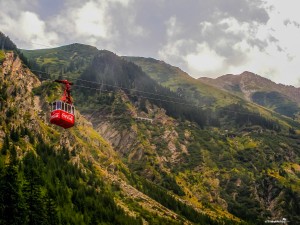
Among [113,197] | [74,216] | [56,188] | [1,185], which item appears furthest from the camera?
[113,197]

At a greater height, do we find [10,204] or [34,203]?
[10,204]

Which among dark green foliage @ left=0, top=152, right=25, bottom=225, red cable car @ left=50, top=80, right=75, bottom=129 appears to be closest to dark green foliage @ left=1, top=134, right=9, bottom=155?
dark green foliage @ left=0, top=152, right=25, bottom=225

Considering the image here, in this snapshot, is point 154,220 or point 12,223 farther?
point 154,220

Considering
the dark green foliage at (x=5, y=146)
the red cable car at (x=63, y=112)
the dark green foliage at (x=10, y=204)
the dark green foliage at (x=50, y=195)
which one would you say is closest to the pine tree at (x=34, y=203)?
the dark green foliage at (x=50, y=195)

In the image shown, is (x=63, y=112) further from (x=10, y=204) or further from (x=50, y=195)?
(x=50, y=195)

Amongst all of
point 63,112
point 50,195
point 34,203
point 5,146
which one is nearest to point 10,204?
point 34,203

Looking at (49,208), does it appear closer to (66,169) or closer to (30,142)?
(66,169)

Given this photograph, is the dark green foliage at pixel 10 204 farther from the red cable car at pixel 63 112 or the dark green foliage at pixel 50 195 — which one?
the red cable car at pixel 63 112

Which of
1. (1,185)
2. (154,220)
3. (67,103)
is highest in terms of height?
(67,103)

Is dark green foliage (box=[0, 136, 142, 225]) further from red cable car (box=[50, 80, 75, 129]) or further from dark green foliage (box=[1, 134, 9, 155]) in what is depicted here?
red cable car (box=[50, 80, 75, 129])

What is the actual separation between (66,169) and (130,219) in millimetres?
39772

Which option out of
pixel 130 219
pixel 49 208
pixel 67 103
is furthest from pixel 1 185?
pixel 130 219

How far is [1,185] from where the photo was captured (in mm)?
115000

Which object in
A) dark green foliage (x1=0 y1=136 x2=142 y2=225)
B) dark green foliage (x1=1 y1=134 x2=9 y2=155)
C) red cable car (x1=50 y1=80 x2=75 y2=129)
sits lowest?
dark green foliage (x1=0 y1=136 x2=142 y2=225)
